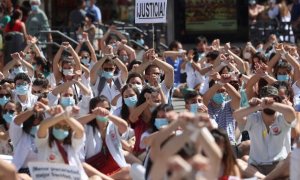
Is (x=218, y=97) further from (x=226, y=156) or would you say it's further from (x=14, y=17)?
(x=14, y=17)

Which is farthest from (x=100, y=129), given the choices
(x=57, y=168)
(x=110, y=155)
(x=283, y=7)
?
(x=283, y=7)

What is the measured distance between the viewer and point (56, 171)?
10.3m

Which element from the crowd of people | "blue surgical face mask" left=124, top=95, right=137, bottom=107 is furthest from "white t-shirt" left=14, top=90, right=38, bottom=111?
"blue surgical face mask" left=124, top=95, right=137, bottom=107

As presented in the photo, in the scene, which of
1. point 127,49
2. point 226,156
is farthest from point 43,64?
point 226,156

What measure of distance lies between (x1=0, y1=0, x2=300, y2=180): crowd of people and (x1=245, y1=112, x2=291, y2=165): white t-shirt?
0.03 feet

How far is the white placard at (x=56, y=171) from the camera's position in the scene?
10.2m

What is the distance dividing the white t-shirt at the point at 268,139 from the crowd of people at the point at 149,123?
1 cm

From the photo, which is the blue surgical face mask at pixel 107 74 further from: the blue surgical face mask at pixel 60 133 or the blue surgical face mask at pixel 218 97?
the blue surgical face mask at pixel 60 133

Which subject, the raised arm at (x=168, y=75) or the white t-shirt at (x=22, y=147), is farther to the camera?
the raised arm at (x=168, y=75)

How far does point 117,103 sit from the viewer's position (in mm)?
13664

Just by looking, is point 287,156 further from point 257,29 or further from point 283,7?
point 283,7

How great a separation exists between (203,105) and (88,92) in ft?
5.76

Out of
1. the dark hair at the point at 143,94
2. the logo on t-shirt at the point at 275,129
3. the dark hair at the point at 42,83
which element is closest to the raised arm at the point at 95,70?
the dark hair at the point at 42,83

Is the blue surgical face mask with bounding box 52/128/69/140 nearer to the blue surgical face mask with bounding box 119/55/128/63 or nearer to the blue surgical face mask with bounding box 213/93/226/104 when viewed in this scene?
the blue surgical face mask with bounding box 213/93/226/104
